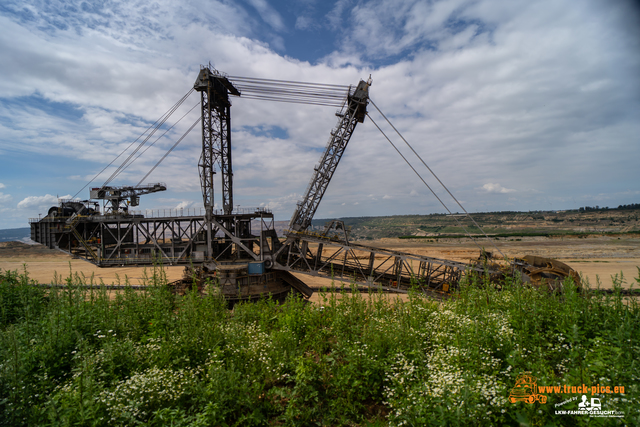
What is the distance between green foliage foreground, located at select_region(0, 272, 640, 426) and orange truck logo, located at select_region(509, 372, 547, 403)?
0.10m

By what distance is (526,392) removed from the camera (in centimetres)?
341

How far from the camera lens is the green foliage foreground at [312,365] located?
11.4 feet

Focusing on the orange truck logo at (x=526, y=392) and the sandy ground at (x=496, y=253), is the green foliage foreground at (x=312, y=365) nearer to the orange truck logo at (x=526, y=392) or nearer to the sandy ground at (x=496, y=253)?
the orange truck logo at (x=526, y=392)

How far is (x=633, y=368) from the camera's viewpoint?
11.0ft

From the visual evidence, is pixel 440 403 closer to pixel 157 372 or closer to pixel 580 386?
pixel 580 386

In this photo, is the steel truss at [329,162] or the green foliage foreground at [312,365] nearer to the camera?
the green foliage foreground at [312,365]

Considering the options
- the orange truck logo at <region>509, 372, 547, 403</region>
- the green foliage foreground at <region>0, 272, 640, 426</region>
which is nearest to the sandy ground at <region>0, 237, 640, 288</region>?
the green foliage foreground at <region>0, 272, 640, 426</region>

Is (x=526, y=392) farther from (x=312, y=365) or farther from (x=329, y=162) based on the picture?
(x=329, y=162)

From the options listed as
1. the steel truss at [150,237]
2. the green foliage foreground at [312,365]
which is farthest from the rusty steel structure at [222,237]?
the green foliage foreground at [312,365]

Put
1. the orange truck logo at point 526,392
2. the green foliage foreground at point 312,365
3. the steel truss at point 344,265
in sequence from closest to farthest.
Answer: the orange truck logo at point 526,392, the green foliage foreground at point 312,365, the steel truss at point 344,265

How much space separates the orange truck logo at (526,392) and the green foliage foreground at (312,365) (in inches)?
3.9

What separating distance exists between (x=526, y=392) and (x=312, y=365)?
3270 mm

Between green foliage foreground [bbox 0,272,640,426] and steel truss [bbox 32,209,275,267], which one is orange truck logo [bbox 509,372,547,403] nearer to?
green foliage foreground [bbox 0,272,640,426]

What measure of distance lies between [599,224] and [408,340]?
455 ft
